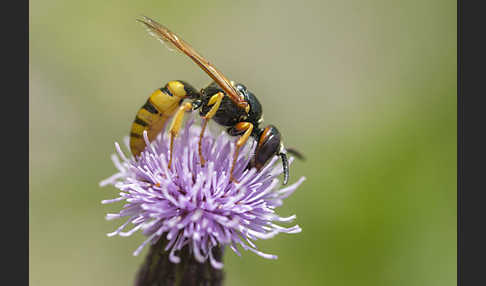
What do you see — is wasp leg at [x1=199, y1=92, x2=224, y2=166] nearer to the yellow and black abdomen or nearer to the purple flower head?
the purple flower head

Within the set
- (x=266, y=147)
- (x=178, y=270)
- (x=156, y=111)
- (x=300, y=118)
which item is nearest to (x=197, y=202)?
(x=178, y=270)

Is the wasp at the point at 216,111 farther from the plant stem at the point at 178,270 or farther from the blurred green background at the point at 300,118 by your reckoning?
the blurred green background at the point at 300,118

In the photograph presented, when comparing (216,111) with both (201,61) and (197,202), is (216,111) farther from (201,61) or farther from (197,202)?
(197,202)

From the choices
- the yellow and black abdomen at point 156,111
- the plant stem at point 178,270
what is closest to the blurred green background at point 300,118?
the plant stem at point 178,270

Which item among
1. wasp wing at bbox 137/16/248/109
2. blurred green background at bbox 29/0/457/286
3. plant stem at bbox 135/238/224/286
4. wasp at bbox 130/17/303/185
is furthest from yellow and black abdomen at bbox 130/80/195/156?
blurred green background at bbox 29/0/457/286

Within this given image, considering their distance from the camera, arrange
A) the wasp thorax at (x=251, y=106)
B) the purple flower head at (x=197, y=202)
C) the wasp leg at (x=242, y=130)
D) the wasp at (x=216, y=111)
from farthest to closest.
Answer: the wasp thorax at (x=251, y=106) < the wasp at (x=216, y=111) < the wasp leg at (x=242, y=130) < the purple flower head at (x=197, y=202)

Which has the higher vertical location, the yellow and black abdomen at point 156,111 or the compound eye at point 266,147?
the yellow and black abdomen at point 156,111

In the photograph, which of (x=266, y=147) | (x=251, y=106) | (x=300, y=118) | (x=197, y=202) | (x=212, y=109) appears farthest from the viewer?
(x=300, y=118)
